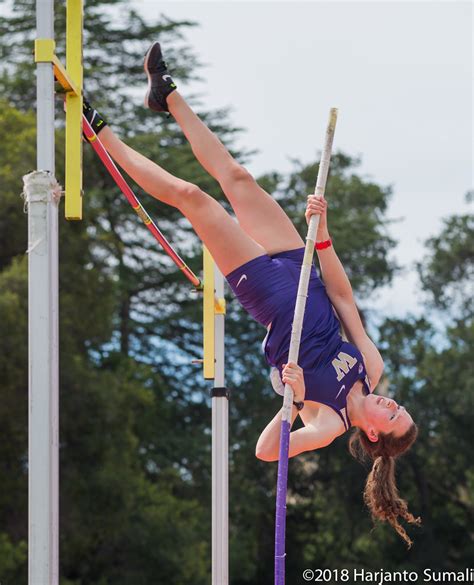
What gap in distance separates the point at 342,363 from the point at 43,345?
4.65ft

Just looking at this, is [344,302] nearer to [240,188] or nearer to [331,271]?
[331,271]

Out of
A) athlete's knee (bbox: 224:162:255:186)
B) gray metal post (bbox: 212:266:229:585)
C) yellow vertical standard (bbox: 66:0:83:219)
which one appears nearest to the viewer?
yellow vertical standard (bbox: 66:0:83:219)

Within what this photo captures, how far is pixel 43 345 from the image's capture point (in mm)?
3281

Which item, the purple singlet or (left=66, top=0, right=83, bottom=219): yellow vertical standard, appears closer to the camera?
(left=66, top=0, right=83, bottom=219): yellow vertical standard

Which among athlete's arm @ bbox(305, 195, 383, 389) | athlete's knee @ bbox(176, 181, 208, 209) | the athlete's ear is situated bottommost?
the athlete's ear

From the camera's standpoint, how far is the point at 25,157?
1391 centimetres

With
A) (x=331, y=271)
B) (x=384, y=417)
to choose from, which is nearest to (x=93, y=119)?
(x=331, y=271)

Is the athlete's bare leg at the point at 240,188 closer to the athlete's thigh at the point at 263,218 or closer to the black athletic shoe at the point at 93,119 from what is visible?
the athlete's thigh at the point at 263,218

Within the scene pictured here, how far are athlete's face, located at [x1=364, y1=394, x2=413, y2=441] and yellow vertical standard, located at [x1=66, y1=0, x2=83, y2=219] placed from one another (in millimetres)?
1479

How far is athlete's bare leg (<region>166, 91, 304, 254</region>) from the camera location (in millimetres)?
4270

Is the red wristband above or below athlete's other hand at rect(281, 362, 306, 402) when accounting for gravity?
above

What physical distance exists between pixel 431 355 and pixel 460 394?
2.54 ft

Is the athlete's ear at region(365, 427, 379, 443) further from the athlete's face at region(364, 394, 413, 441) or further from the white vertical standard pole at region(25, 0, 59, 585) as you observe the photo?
the white vertical standard pole at region(25, 0, 59, 585)

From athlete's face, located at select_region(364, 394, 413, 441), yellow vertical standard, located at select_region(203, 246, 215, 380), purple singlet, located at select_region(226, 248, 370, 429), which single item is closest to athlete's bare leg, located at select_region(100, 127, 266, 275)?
purple singlet, located at select_region(226, 248, 370, 429)
